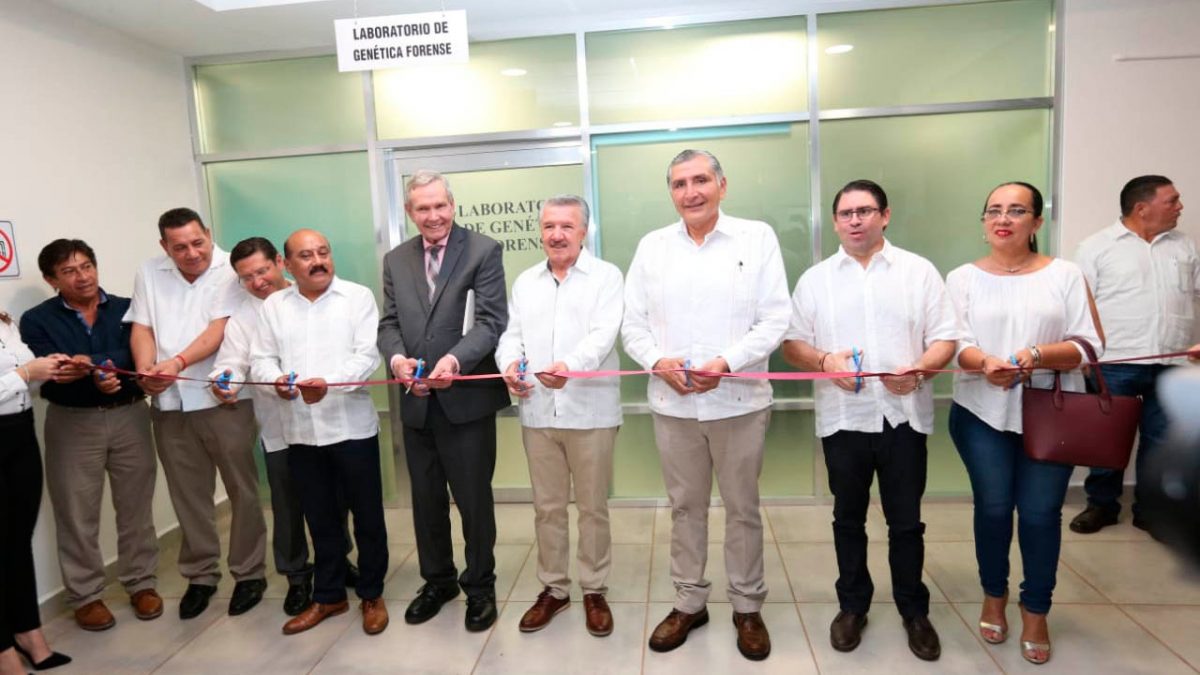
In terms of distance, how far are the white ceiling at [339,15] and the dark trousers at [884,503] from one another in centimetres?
284

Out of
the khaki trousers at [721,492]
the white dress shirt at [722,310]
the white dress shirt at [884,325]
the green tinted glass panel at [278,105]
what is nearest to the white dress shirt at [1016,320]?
the white dress shirt at [884,325]

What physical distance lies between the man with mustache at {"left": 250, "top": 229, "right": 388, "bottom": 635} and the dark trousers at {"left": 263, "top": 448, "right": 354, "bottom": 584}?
117mm

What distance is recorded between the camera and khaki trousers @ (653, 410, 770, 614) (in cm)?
274

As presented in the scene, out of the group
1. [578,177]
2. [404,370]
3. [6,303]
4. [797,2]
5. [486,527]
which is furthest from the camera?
[578,177]

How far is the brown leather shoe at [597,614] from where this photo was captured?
2963 mm

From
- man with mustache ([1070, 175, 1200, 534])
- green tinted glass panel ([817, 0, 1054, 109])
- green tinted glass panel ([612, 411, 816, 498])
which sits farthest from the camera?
green tinted glass panel ([612, 411, 816, 498])

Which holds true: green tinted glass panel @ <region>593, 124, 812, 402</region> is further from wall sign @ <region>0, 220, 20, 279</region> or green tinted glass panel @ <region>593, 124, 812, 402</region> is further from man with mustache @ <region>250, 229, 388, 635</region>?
wall sign @ <region>0, 220, 20, 279</region>

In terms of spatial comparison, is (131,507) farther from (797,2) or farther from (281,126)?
(797,2)

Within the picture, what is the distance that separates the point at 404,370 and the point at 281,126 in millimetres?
2738

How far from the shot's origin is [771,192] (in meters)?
4.42

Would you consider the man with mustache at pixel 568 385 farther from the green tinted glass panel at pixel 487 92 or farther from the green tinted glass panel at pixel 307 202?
the green tinted glass panel at pixel 307 202

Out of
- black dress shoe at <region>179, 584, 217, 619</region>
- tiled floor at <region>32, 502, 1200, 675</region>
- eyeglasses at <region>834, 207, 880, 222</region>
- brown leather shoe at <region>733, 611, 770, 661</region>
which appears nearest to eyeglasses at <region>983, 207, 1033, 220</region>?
eyeglasses at <region>834, 207, 880, 222</region>

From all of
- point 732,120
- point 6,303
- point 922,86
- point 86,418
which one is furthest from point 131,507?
point 922,86

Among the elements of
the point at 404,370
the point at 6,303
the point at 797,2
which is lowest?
the point at 404,370
